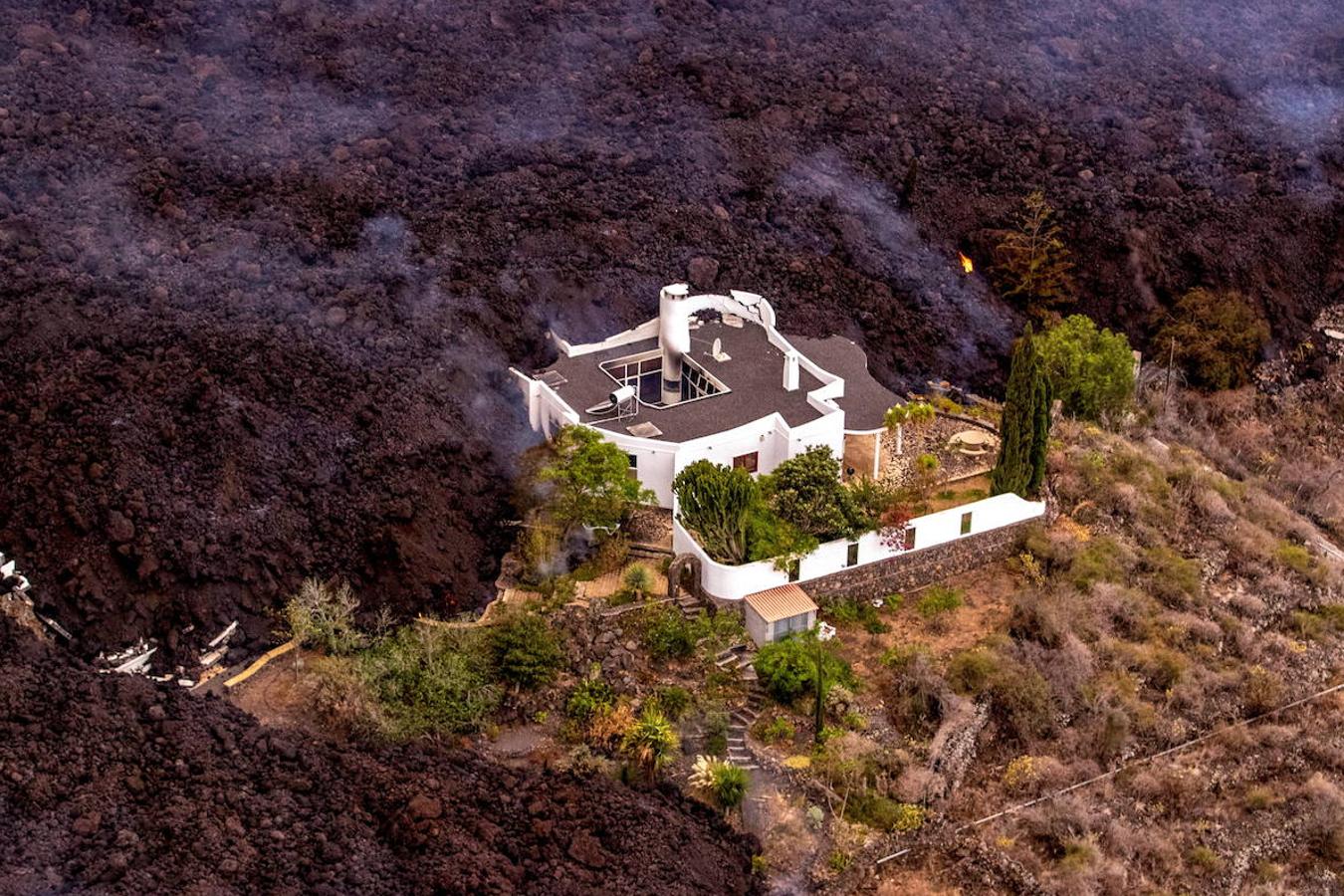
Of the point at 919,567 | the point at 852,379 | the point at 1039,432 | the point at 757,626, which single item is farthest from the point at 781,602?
the point at 852,379

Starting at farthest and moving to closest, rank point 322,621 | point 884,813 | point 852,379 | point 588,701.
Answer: point 852,379
point 322,621
point 588,701
point 884,813

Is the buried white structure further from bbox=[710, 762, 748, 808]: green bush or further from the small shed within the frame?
bbox=[710, 762, 748, 808]: green bush

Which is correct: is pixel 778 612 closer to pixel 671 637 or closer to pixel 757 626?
pixel 757 626

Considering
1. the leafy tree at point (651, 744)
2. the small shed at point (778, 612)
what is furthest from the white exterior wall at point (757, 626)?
the leafy tree at point (651, 744)

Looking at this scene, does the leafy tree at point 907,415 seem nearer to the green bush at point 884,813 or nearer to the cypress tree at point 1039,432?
the cypress tree at point 1039,432

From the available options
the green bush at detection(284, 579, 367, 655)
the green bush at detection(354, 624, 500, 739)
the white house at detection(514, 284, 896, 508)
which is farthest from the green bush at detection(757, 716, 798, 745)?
the green bush at detection(284, 579, 367, 655)
